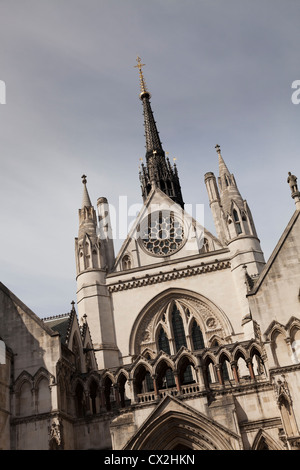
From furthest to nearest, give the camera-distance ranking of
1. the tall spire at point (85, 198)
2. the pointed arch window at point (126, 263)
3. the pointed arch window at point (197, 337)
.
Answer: the tall spire at point (85, 198)
the pointed arch window at point (126, 263)
the pointed arch window at point (197, 337)

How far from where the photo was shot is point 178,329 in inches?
1200

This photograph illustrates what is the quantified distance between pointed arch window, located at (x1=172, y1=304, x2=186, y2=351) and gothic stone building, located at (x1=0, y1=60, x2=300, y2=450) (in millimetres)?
66

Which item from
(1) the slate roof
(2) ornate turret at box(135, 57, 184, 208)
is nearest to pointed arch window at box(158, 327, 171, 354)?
(1) the slate roof

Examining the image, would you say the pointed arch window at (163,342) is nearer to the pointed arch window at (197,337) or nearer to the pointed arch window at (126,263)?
the pointed arch window at (197,337)

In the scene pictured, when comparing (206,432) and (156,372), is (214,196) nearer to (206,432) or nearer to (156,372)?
(156,372)

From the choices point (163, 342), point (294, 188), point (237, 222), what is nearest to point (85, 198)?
point (237, 222)

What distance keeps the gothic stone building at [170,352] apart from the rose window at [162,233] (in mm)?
955

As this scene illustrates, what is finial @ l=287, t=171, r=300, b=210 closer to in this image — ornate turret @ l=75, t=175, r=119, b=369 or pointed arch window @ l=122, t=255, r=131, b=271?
pointed arch window @ l=122, t=255, r=131, b=271

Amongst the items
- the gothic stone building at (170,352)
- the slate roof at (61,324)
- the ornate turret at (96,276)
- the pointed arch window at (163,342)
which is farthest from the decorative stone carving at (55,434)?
the pointed arch window at (163,342)

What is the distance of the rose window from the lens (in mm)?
33438

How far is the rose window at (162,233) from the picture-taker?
33438mm

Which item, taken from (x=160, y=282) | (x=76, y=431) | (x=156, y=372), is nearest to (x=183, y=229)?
(x=160, y=282)

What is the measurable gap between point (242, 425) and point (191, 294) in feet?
38.9

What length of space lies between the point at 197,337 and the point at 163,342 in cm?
221
